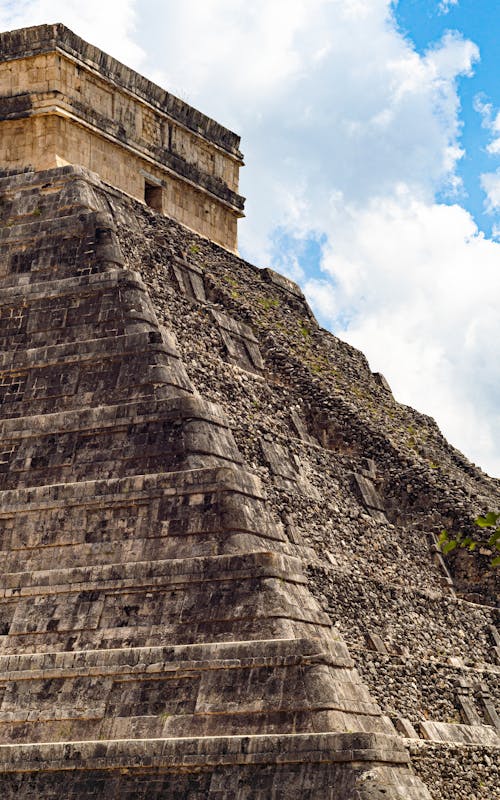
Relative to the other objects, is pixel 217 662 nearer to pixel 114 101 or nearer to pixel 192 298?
pixel 192 298

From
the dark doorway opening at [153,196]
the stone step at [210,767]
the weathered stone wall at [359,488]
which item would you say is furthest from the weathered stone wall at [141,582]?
the dark doorway opening at [153,196]

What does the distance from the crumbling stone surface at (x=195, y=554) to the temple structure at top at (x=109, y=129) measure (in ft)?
3.47

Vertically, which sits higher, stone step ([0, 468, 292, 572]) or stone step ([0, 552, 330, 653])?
stone step ([0, 468, 292, 572])

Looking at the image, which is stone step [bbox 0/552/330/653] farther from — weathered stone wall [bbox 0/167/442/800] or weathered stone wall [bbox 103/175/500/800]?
weathered stone wall [bbox 103/175/500/800]

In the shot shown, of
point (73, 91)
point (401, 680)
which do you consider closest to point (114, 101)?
point (73, 91)

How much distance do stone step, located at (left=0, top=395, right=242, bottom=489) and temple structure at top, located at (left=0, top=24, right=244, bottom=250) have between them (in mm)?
6912

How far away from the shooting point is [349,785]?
55.4ft

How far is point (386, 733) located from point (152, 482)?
182 inches

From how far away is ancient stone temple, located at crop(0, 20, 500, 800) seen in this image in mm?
17922

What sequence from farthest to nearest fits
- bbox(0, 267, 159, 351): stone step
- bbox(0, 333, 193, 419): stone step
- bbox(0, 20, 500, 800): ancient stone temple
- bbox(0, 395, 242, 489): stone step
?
bbox(0, 267, 159, 351): stone step
bbox(0, 333, 193, 419): stone step
bbox(0, 395, 242, 489): stone step
bbox(0, 20, 500, 800): ancient stone temple

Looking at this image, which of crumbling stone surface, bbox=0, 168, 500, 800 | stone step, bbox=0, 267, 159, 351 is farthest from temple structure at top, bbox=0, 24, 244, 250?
stone step, bbox=0, 267, 159, 351

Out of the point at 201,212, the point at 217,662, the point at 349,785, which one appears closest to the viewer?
the point at 349,785

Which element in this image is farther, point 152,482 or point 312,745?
point 152,482

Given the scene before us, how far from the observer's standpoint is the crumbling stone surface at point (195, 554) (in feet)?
58.5
